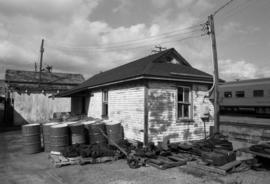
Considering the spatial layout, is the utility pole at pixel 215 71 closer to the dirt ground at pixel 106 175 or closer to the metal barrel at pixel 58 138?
the dirt ground at pixel 106 175

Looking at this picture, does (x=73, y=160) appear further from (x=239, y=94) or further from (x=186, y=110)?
(x=239, y=94)

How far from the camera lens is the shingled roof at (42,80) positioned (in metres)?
22.2

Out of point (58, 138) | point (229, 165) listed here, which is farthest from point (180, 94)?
point (58, 138)

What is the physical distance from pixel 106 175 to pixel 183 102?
4.99 m

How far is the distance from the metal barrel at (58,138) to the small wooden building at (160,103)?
9.20 ft

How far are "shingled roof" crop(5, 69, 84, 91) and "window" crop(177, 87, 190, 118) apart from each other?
16.1m

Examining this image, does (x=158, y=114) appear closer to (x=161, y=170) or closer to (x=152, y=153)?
(x=152, y=153)

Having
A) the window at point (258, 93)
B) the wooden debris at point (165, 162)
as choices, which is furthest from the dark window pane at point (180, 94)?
the window at point (258, 93)

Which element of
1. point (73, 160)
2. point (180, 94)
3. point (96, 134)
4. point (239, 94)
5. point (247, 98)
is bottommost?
point (73, 160)

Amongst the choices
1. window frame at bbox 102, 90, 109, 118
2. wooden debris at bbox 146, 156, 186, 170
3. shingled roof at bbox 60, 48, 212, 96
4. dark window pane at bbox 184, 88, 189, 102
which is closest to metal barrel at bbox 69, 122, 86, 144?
shingled roof at bbox 60, 48, 212, 96

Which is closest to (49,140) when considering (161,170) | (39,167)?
(39,167)

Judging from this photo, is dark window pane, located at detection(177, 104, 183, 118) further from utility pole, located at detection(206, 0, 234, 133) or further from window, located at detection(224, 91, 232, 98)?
window, located at detection(224, 91, 232, 98)

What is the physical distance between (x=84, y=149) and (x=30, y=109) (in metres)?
15.0

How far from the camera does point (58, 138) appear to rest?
322 inches
